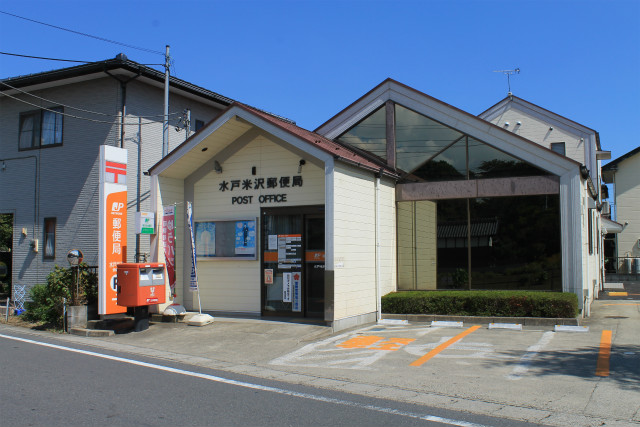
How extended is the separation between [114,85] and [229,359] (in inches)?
411

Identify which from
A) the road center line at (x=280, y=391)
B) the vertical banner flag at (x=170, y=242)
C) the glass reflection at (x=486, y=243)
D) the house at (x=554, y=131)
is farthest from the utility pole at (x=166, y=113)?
the house at (x=554, y=131)

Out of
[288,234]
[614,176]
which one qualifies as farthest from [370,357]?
[614,176]

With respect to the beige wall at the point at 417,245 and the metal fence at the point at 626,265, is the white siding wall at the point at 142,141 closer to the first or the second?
the beige wall at the point at 417,245

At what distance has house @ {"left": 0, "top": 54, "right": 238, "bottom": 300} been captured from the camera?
1638 centimetres

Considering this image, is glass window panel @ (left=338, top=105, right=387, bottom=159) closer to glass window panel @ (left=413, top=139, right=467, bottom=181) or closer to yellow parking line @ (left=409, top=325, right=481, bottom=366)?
glass window panel @ (left=413, top=139, right=467, bottom=181)

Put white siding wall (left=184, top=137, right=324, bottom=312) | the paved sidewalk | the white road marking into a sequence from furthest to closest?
white siding wall (left=184, top=137, right=324, bottom=312)
the white road marking
the paved sidewalk

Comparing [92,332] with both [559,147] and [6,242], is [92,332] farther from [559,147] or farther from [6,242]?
[559,147]

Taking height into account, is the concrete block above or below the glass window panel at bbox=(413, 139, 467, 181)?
below

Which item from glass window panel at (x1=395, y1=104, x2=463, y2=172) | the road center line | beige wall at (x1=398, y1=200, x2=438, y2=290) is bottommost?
the road center line

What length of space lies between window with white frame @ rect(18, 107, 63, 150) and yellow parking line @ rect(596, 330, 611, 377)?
626 inches

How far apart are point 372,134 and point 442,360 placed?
7816mm

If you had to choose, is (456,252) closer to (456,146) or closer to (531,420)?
(456,146)

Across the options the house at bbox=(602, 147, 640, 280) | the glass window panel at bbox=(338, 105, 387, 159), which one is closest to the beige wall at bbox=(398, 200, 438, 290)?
the glass window panel at bbox=(338, 105, 387, 159)

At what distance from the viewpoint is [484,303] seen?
42.2 ft
